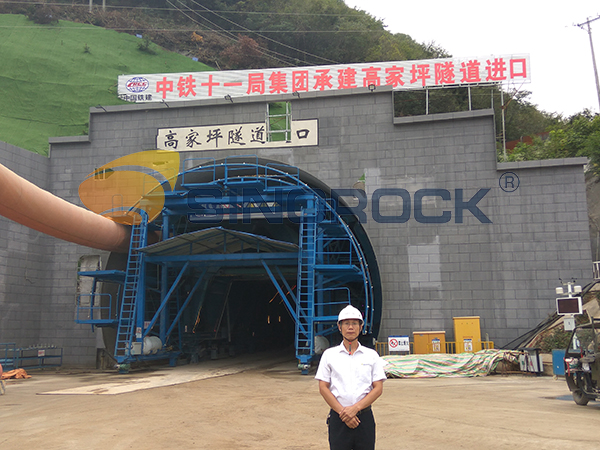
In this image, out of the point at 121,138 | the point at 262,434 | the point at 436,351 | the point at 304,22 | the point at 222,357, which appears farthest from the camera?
the point at 304,22

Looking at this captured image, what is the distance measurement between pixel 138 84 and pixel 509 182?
51.6ft

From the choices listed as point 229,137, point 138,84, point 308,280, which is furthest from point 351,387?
point 138,84

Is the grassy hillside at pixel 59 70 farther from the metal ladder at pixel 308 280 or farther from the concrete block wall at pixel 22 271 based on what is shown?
the metal ladder at pixel 308 280

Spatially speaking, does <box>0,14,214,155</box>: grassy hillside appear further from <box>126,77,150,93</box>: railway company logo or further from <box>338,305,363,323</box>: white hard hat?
<box>338,305,363,323</box>: white hard hat

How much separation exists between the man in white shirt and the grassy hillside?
41.6m

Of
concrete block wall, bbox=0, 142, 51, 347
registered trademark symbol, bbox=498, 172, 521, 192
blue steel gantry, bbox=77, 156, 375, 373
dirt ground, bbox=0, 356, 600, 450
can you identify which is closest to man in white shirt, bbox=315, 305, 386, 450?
dirt ground, bbox=0, 356, 600, 450

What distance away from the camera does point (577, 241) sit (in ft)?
59.1

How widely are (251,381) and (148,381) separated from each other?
2.75 m

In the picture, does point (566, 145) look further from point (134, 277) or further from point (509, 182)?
point (134, 277)

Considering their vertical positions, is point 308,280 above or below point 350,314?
above

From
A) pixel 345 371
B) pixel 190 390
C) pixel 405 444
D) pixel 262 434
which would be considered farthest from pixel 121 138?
pixel 345 371

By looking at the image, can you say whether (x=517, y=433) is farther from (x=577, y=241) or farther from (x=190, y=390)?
(x=577, y=241)

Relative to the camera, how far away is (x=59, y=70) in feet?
163

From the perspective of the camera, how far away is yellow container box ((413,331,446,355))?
58.4ft
